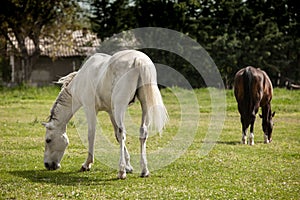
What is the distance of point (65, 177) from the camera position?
30.0 feet

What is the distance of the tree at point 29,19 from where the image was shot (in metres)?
34.9

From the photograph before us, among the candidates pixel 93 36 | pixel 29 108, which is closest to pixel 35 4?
pixel 93 36

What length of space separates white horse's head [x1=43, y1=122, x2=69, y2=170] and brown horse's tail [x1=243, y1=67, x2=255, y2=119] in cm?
565

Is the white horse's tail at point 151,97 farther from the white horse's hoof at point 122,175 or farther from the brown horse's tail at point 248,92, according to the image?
the brown horse's tail at point 248,92

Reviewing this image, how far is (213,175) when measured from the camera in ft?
30.4

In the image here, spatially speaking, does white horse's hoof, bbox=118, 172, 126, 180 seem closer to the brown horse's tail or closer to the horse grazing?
the horse grazing

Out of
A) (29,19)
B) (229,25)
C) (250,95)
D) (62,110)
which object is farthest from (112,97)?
(229,25)

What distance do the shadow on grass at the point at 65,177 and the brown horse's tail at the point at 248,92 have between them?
562 centimetres

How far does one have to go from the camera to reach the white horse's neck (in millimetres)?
10016

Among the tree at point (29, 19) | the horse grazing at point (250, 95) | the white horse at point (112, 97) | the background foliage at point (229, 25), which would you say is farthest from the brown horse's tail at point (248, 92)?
the tree at point (29, 19)

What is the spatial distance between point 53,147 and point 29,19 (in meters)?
27.0

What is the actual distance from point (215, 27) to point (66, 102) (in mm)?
29492

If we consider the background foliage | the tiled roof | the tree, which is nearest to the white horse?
the tree

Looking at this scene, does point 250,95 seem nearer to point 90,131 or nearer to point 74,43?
point 90,131
